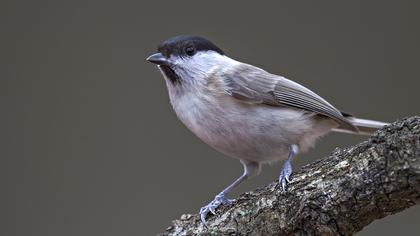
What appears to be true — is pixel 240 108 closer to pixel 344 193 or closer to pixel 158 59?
pixel 158 59

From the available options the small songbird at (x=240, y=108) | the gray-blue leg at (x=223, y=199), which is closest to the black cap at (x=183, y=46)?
the small songbird at (x=240, y=108)

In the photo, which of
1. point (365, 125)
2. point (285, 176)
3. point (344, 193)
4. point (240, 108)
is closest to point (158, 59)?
point (240, 108)

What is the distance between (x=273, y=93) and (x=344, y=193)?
80cm

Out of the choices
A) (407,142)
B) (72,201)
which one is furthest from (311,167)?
(72,201)

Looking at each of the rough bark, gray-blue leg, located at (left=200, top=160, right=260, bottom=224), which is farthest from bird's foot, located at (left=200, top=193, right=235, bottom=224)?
the rough bark

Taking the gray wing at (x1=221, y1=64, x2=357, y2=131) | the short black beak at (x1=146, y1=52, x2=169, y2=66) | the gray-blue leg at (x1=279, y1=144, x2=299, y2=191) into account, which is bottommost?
the gray-blue leg at (x1=279, y1=144, x2=299, y2=191)

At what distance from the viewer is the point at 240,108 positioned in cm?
201

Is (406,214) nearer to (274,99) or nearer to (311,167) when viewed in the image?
(274,99)

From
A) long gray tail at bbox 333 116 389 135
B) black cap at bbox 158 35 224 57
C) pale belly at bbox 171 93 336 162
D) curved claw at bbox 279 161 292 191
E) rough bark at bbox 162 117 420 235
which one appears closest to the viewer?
rough bark at bbox 162 117 420 235

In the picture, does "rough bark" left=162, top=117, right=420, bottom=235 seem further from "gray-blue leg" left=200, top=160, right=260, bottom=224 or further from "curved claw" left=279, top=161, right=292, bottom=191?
"gray-blue leg" left=200, top=160, right=260, bottom=224

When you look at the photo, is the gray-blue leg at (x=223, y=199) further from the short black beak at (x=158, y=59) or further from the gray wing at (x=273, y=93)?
the short black beak at (x=158, y=59)

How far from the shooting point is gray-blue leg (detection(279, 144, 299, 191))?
5.22 ft

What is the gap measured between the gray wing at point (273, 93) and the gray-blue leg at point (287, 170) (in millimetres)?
168

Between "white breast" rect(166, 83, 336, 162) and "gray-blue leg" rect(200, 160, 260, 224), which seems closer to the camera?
"gray-blue leg" rect(200, 160, 260, 224)
